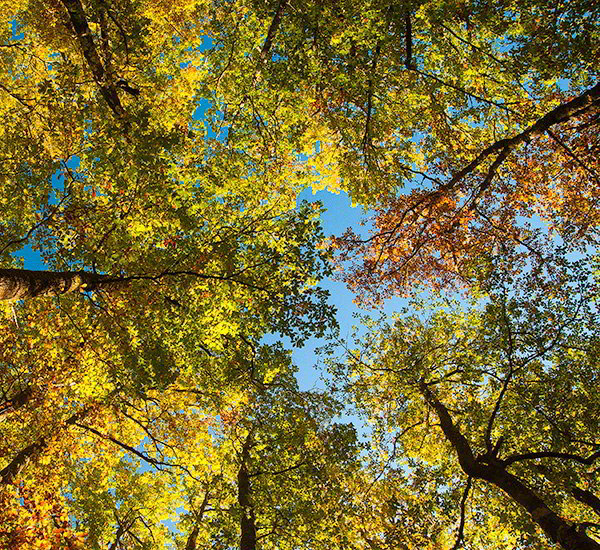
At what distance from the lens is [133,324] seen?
8695 mm

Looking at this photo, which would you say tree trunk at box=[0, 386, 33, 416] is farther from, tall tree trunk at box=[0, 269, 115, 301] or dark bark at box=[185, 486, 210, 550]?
dark bark at box=[185, 486, 210, 550]

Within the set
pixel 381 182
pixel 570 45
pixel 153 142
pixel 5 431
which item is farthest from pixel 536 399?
pixel 5 431

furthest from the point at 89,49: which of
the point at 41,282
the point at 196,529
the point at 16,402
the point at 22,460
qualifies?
the point at 196,529

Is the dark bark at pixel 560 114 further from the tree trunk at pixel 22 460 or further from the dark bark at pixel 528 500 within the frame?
the tree trunk at pixel 22 460

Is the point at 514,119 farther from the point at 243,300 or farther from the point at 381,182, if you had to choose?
the point at 243,300

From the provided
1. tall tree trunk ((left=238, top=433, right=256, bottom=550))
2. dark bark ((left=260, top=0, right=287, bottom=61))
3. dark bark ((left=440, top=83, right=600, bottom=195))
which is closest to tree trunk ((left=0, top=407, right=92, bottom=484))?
tall tree trunk ((left=238, top=433, right=256, bottom=550))

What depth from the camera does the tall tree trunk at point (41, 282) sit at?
5996 millimetres

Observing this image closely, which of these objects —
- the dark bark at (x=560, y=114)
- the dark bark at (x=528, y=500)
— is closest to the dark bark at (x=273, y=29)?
the dark bark at (x=560, y=114)

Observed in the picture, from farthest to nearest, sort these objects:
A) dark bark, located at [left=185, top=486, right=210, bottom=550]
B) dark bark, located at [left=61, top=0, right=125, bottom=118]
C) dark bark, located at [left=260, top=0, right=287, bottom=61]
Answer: dark bark, located at [left=185, top=486, right=210, bottom=550] < dark bark, located at [left=260, top=0, right=287, bottom=61] < dark bark, located at [left=61, top=0, right=125, bottom=118]

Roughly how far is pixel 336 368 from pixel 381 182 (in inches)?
297

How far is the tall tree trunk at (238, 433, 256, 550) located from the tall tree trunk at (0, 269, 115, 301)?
26.2 feet

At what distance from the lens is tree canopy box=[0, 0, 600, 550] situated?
802 cm

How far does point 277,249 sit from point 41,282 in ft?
17.0

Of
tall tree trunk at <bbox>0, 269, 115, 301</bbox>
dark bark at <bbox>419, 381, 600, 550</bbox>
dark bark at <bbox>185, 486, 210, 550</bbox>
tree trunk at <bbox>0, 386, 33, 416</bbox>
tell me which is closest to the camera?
tall tree trunk at <bbox>0, 269, 115, 301</bbox>
